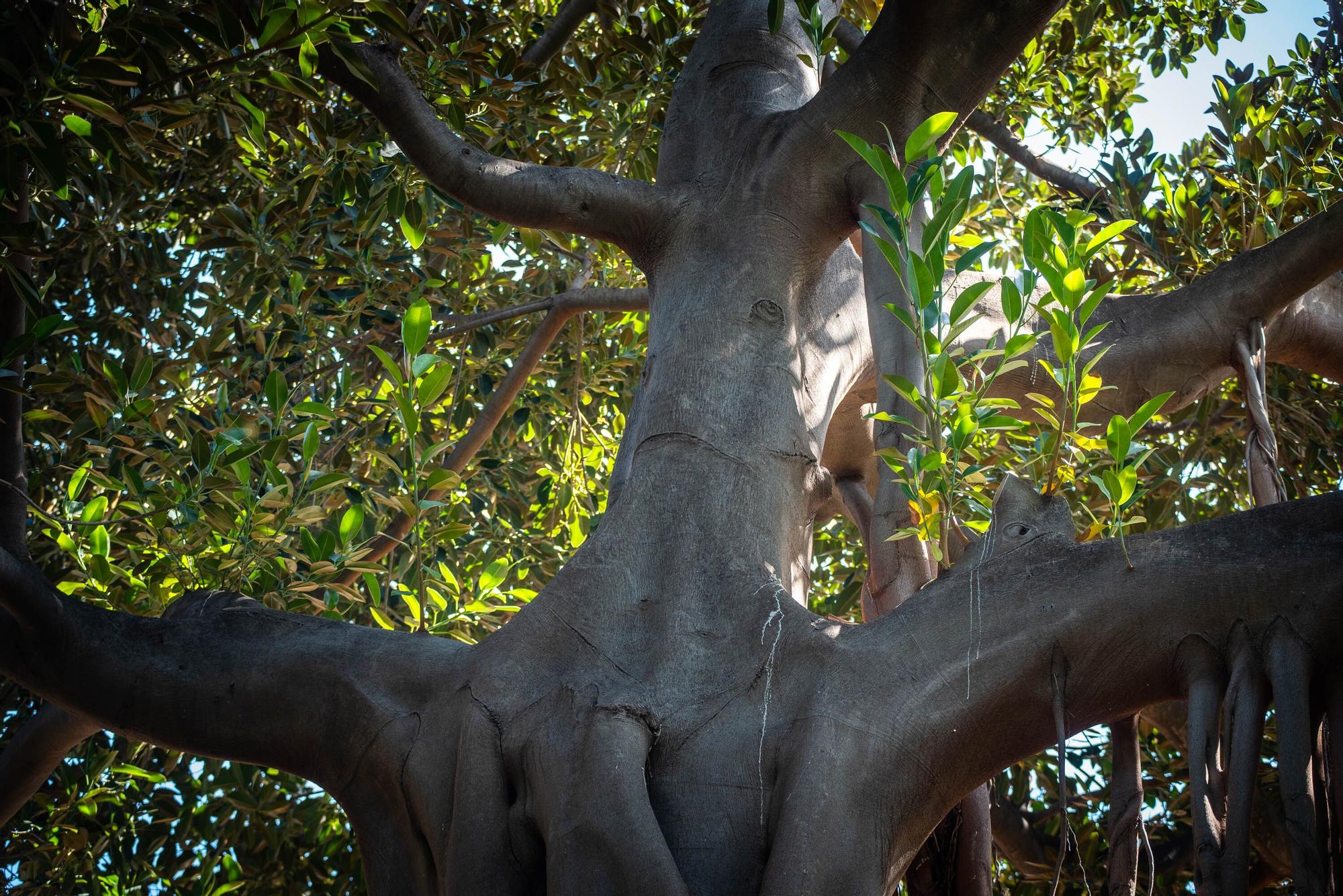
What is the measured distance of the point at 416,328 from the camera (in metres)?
2.48

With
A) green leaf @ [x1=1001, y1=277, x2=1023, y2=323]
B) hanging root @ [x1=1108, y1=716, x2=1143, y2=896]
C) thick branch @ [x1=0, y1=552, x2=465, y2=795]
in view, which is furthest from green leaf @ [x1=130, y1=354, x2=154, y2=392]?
hanging root @ [x1=1108, y1=716, x2=1143, y2=896]

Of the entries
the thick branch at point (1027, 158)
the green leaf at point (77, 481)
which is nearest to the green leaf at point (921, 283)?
the green leaf at point (77, 481)

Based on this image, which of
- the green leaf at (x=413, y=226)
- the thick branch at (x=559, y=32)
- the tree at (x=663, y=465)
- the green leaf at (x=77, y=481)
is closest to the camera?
the tree at (x=663, y=465)

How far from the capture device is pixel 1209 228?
4.28 metres

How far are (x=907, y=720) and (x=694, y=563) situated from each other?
1.81 ft

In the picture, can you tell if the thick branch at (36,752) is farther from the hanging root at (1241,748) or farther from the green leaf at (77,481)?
the hanging root at (1241,748)

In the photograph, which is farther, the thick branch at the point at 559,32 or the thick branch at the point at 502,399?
the thick branch at the point at 502,399

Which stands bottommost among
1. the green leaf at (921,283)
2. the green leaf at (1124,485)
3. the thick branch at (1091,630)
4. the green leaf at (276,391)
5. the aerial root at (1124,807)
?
the aerial root at (1124,807)

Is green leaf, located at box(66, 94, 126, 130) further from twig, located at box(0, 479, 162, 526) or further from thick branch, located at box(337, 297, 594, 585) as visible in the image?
thick branch, located at box(337, 297, 594, 585)

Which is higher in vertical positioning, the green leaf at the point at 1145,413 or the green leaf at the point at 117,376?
the green leaf at the point at 117,376

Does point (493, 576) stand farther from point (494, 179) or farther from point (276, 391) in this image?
point (494, 179)

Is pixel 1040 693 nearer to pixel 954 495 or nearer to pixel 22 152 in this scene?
pixel 954 495

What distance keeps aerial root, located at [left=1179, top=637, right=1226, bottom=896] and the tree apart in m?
0.01

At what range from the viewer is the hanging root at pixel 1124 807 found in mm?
1975
